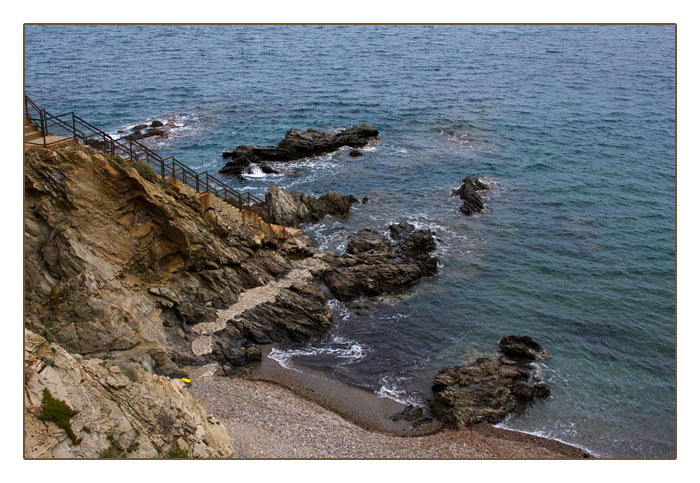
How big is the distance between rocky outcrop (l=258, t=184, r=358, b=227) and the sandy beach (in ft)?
61.6

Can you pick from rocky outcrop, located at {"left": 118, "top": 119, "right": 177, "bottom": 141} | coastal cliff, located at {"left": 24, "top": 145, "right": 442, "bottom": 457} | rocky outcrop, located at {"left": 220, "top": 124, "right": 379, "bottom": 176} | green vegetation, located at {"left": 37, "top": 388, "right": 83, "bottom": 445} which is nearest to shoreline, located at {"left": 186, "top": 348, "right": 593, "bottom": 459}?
coastal cliff, located at {"left": 24, "top": 145, "right": 442, "bottom": 457}

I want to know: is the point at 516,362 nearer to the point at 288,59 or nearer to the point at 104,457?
the point at 104,457

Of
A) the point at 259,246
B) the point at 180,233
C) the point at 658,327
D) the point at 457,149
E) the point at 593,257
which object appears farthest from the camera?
the point at 457,149

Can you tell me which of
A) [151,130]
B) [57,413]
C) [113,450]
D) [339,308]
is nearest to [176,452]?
[113,450]

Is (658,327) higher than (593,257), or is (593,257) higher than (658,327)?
(593,257)

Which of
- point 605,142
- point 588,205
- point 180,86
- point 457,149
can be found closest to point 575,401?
point 588,205

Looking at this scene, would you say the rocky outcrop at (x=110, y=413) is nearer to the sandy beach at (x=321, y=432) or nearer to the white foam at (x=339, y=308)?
the sandy beach at (x=321, y=432)

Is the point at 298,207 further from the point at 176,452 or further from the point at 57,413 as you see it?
the point at 57,413

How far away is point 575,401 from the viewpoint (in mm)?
31344

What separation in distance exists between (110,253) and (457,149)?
4613 centimetres

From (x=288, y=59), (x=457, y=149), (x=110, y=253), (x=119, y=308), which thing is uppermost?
(x=288, y=59)

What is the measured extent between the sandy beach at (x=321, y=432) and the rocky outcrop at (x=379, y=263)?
9702 millimetres

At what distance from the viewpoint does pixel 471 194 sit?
173 ft

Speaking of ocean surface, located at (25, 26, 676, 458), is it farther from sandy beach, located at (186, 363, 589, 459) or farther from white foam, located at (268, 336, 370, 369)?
sandy beach, located at (186, 363, 589, 459)
